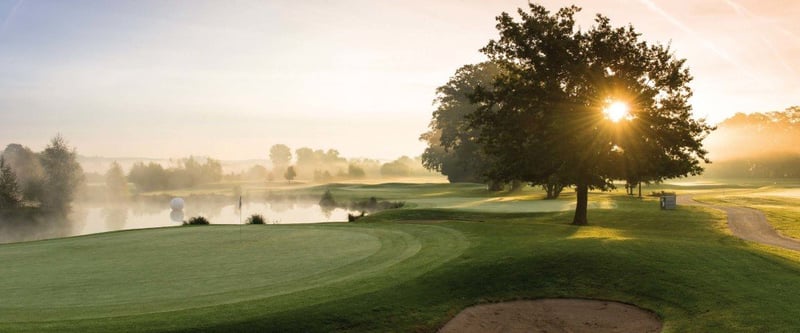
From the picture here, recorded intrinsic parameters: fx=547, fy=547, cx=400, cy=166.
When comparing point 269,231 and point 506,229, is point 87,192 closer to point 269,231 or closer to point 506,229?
point 269,231

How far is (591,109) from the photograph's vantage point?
89.5 feet

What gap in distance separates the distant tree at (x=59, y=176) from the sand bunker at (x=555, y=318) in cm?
8540

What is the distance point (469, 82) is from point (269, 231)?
54700 millimetres

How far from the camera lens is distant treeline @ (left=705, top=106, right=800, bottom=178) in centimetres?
12668

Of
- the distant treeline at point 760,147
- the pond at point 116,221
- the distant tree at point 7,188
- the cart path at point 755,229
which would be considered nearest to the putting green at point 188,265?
the cart path at point 755,229

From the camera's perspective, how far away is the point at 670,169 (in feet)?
90.9

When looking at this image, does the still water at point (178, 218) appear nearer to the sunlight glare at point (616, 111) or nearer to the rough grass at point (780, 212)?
the sunlight glare at point (616, 111)

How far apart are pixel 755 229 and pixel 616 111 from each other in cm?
922

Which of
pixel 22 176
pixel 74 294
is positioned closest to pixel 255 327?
pixel 74 294

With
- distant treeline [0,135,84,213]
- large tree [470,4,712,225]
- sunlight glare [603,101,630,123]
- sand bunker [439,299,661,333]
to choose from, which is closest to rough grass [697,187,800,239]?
large tree [470,4,712,225]

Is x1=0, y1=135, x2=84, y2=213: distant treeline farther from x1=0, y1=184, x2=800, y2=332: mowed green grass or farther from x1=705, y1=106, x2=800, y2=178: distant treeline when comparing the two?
x1=705, y1=106, x2=800, y2=178: distant treeline

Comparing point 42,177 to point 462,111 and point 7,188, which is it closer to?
point 7,188

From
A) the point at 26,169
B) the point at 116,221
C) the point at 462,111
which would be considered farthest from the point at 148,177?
the point at 462,111

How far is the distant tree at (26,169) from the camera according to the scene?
8057 centimetres
